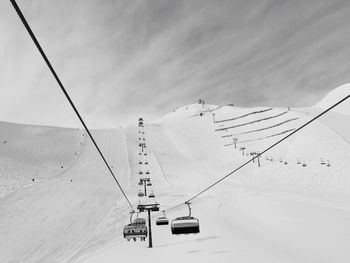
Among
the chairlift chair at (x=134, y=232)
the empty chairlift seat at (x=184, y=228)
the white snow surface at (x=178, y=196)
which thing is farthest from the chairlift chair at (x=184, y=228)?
the white snow surface at (x=178, y=196)

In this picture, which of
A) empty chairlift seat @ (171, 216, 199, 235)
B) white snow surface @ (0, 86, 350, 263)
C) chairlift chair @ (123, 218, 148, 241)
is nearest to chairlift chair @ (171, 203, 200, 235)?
empty chairlift seat @ (171, 216, 199, 235)

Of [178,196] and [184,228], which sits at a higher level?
[178,196]

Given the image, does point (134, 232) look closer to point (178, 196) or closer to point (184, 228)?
point (184, 228)

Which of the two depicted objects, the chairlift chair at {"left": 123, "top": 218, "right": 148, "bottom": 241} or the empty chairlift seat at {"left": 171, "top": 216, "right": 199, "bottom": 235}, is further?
the chairlift chair at {"left": 123, "top": 218, "right": 148, "bottom": 241}

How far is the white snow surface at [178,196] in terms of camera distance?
825 inches

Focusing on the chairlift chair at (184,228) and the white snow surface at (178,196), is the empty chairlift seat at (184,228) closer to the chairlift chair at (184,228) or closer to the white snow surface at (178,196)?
the chairlift chair at (184,228)

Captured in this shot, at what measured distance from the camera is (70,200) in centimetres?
3403

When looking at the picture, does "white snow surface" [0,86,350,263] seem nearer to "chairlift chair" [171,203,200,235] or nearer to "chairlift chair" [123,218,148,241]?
"chairlift chair" [123,218,148,241]

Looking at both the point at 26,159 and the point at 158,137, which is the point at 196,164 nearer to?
the point at 158,137

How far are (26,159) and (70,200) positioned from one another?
29.7 m

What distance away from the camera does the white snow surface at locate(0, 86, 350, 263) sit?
21.0 metres

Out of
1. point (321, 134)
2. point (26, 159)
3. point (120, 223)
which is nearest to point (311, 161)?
point (321, 134)

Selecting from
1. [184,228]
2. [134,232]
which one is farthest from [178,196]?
[184,228]

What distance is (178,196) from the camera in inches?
1510
